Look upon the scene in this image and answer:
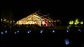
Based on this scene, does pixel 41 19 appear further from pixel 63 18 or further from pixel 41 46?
pixel 41 46

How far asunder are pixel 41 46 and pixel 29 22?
31.3 ft

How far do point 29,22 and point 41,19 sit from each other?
2002 millimetres

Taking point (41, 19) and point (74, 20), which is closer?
point (41, 19)

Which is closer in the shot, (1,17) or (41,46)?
(41,46)

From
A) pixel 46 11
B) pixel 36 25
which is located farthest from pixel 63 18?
pixel 36 25

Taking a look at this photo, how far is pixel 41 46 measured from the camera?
552cm

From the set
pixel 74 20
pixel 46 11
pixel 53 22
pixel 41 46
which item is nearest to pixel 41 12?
pixel 46 11

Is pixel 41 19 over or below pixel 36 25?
over

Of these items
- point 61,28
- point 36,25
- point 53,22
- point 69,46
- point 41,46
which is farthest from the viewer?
point 36,25

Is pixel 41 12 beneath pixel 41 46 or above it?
above

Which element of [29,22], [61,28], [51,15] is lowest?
[61,28]

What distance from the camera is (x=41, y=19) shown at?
46.4 ft

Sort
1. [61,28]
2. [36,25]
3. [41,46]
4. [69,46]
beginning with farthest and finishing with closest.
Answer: [36,25], [61,28], [41,46], [69,46]

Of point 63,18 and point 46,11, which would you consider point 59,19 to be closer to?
point 63,18
